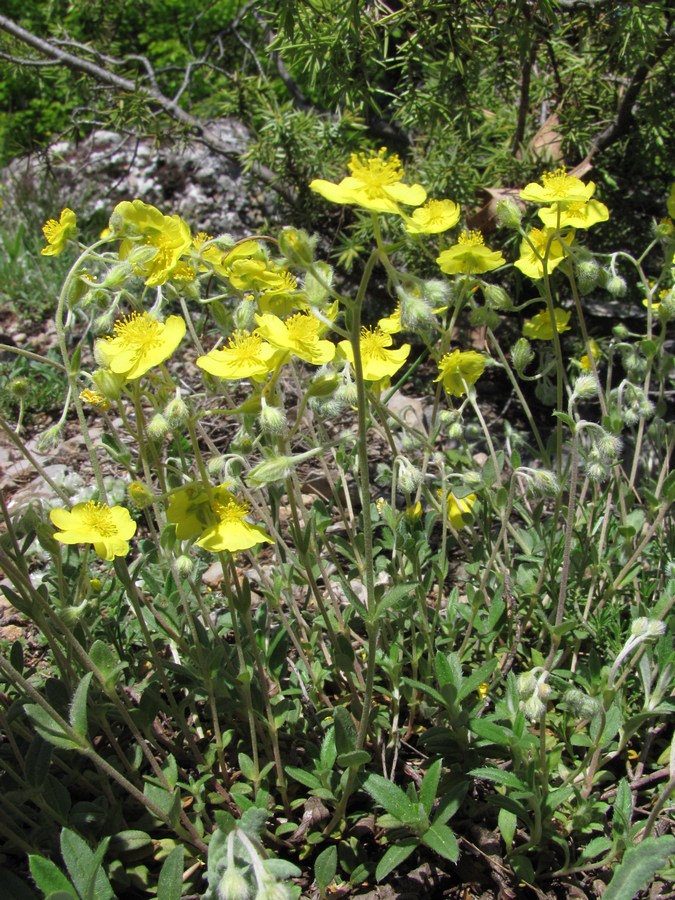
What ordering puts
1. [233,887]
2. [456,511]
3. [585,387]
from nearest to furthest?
1. [233,887]
2. [585,387]
3. [456,511]

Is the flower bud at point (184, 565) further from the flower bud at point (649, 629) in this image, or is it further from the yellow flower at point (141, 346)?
the flower bud at point (649, 629)

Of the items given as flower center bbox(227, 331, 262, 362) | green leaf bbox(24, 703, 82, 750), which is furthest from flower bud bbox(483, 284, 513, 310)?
green leaf bbox(24, 703, 82, 750)

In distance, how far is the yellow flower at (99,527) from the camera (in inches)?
67.7

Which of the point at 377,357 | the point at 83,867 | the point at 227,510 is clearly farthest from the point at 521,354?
the point at 83,867

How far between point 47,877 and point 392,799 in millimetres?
755

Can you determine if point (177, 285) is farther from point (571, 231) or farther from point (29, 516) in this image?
point (571, 231)

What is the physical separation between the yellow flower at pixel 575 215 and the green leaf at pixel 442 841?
158 centimetres

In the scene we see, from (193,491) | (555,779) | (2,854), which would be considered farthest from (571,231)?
(2,854)

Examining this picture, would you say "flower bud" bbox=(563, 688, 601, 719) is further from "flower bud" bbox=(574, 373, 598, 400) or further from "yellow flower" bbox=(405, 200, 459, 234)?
"yellow flower" bbox=(405, 200, 459, 234)

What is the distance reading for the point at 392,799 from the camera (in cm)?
176

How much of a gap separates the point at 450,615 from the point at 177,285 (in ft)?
4.34

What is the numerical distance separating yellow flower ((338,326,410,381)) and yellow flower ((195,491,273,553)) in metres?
0.54

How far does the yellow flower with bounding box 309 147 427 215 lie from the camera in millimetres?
1437

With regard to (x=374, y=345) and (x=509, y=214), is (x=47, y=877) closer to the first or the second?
(x=374, y=345)
